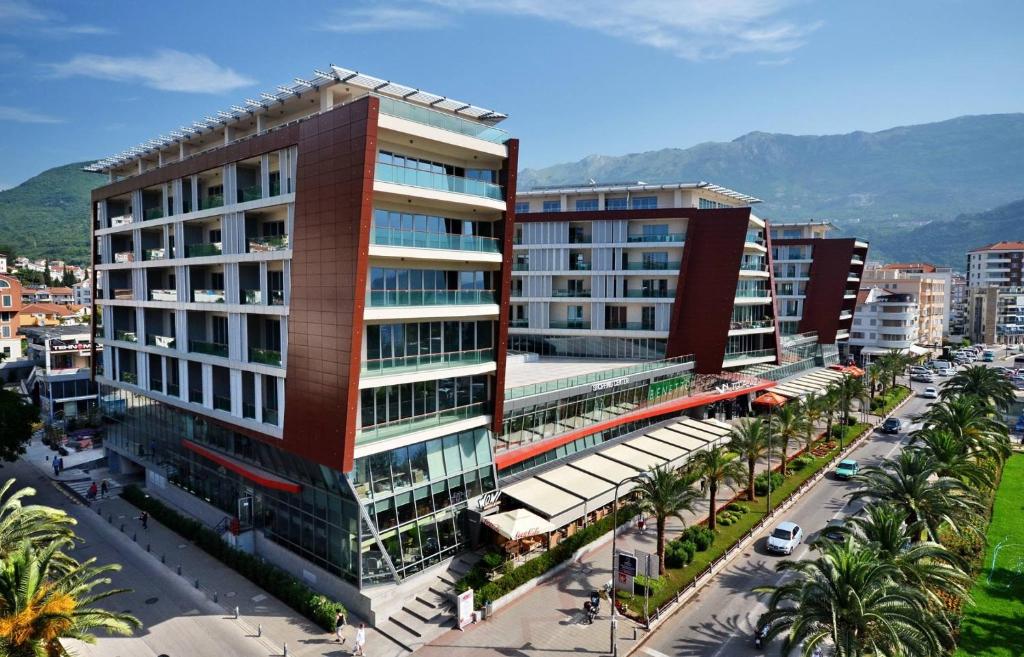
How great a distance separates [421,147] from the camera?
30188 millimetres

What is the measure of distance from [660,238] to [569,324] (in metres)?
12.4

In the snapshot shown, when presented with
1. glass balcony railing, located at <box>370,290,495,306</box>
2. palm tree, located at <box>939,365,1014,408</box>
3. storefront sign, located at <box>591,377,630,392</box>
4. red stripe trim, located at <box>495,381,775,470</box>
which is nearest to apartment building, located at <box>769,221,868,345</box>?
red stripe trim, located at <box>495,381,775,470</box>

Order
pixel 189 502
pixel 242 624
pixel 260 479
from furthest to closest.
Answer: pixel 189 502 < pixel 260 479 < pixel 242 624

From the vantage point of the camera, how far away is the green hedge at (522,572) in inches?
1131

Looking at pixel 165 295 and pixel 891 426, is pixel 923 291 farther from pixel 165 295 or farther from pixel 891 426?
pixel 165 295

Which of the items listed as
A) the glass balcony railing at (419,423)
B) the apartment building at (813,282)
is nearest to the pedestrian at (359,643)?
the glass balcony railing at (419,423)

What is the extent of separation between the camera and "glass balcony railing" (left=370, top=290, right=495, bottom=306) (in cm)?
2858

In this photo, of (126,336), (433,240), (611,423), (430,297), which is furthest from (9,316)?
(611,423)

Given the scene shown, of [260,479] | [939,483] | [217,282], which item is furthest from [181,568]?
[939,483]

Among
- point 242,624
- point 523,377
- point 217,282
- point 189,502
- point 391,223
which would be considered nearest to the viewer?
point 242,624

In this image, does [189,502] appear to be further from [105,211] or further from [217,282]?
[105,211]

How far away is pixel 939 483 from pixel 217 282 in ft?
137

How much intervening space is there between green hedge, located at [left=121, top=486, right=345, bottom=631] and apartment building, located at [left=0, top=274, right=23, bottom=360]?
6660cm

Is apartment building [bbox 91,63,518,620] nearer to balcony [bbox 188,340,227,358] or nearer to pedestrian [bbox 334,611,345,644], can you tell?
balcony [bbox 188,340,227,358]
